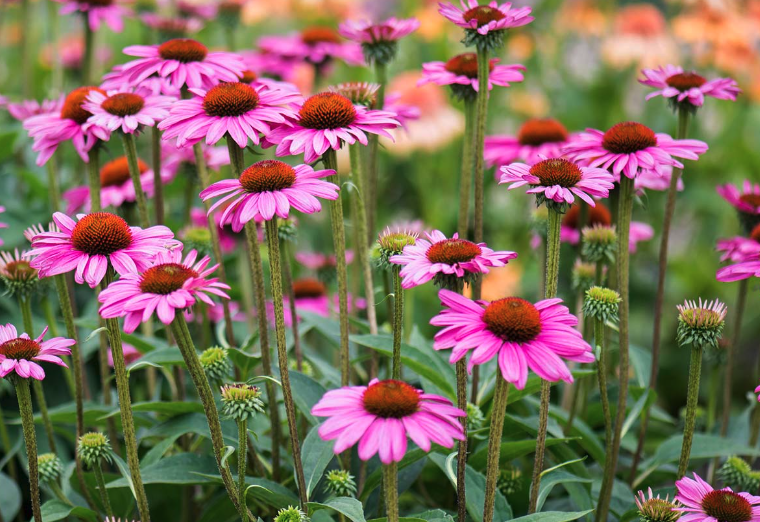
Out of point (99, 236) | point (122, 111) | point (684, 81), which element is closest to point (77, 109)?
point (122, 111)

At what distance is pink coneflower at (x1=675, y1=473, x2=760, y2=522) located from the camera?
1049mm

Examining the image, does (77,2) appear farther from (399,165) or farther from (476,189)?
(399,165)

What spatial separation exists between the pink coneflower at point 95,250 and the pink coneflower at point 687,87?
0.90m

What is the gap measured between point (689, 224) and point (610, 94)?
767 millimetres

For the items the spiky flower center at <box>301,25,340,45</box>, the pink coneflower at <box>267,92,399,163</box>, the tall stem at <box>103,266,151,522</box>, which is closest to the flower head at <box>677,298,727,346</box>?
the pink coneflower at <box>267,92,399,163</box>

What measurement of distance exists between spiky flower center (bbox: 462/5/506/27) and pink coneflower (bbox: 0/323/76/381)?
80cm

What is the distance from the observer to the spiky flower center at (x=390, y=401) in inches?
33.6

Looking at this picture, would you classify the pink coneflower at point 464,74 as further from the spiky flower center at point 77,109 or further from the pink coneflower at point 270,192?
the spiky flower center at point 77,109

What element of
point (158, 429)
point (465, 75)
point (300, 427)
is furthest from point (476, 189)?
point (158, 429)

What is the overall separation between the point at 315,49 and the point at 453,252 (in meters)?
1.22

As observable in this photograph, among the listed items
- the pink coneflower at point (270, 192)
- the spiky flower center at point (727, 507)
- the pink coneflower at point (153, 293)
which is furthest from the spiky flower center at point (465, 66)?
the spiky flower center at point (727, 507)

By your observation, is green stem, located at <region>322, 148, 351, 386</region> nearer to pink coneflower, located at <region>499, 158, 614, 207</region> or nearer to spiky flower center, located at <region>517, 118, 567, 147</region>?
pink coneflower, located at <region>499, 158, 614, 207</region>

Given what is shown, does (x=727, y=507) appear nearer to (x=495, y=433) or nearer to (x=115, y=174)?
(x=495, y=433)

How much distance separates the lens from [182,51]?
4.56 feet
